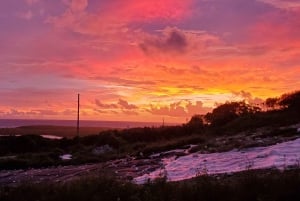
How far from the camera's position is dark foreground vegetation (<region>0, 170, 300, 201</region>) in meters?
10.2

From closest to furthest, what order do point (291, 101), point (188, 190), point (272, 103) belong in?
1. point (188, 190)
2. point (291, 101)
3. point (272, 103)

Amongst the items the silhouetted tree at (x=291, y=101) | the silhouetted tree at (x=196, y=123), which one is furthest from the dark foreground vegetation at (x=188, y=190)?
the silhouetted tree at (x=196, y=123)

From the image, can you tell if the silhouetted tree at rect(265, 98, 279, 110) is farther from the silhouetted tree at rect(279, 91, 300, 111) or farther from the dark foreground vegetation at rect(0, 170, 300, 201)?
the dark foreground vegetation at rect(0, 170, 300, 201)

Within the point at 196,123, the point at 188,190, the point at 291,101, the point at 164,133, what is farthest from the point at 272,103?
the point at 188,190

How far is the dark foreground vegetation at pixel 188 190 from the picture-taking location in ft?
33.5

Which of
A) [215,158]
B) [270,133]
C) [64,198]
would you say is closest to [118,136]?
[270,133]

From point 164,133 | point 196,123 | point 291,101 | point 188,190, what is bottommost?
point 188,190

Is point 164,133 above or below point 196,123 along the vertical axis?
below

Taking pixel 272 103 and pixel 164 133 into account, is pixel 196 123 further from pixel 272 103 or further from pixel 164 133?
pixel 272 103

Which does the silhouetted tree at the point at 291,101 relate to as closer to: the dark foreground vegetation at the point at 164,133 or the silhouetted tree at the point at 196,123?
the dark foreground vegetation at the point at 164,133

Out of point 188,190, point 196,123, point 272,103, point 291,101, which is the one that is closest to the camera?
point 188,190

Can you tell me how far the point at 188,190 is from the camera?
1070cm

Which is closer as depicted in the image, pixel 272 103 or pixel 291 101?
pixel 291 101

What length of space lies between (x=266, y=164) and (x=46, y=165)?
18.4m
